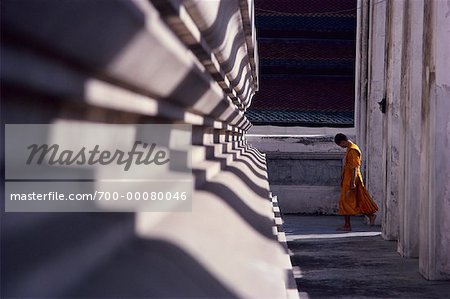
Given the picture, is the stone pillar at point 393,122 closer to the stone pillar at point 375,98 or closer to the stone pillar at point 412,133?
the stone pillar at point 412,133

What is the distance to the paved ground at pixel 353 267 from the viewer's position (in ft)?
20.1

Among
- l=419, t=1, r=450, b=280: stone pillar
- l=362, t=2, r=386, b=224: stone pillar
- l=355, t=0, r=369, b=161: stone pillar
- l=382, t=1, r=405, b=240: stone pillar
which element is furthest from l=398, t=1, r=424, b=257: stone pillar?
l=355, t=0, r=369, b=161: stone pillar

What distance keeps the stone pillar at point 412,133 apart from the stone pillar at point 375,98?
353 cm

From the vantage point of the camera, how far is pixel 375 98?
39.4 ft

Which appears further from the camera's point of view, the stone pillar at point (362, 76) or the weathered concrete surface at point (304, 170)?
the weathered concrete surface at point (304, 170)

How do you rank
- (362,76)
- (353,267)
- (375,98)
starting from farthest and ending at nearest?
(362,76)
(375,98)
(353,267)

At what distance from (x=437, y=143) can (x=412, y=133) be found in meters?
1.63

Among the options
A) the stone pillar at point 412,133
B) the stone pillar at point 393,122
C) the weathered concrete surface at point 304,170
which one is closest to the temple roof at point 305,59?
the weathered concrete surface at point 304,170

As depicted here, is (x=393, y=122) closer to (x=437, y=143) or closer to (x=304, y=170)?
(x=437, y=143)

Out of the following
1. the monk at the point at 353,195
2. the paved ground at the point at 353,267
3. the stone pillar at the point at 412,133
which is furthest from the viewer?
the monk at the point at 353,195

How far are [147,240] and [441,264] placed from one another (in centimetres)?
622

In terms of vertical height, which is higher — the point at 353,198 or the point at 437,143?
the point at 437,143

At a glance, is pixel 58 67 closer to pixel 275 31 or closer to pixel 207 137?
pixel 207 137

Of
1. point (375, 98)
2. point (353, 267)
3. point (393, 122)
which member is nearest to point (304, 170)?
point (375, 98)
